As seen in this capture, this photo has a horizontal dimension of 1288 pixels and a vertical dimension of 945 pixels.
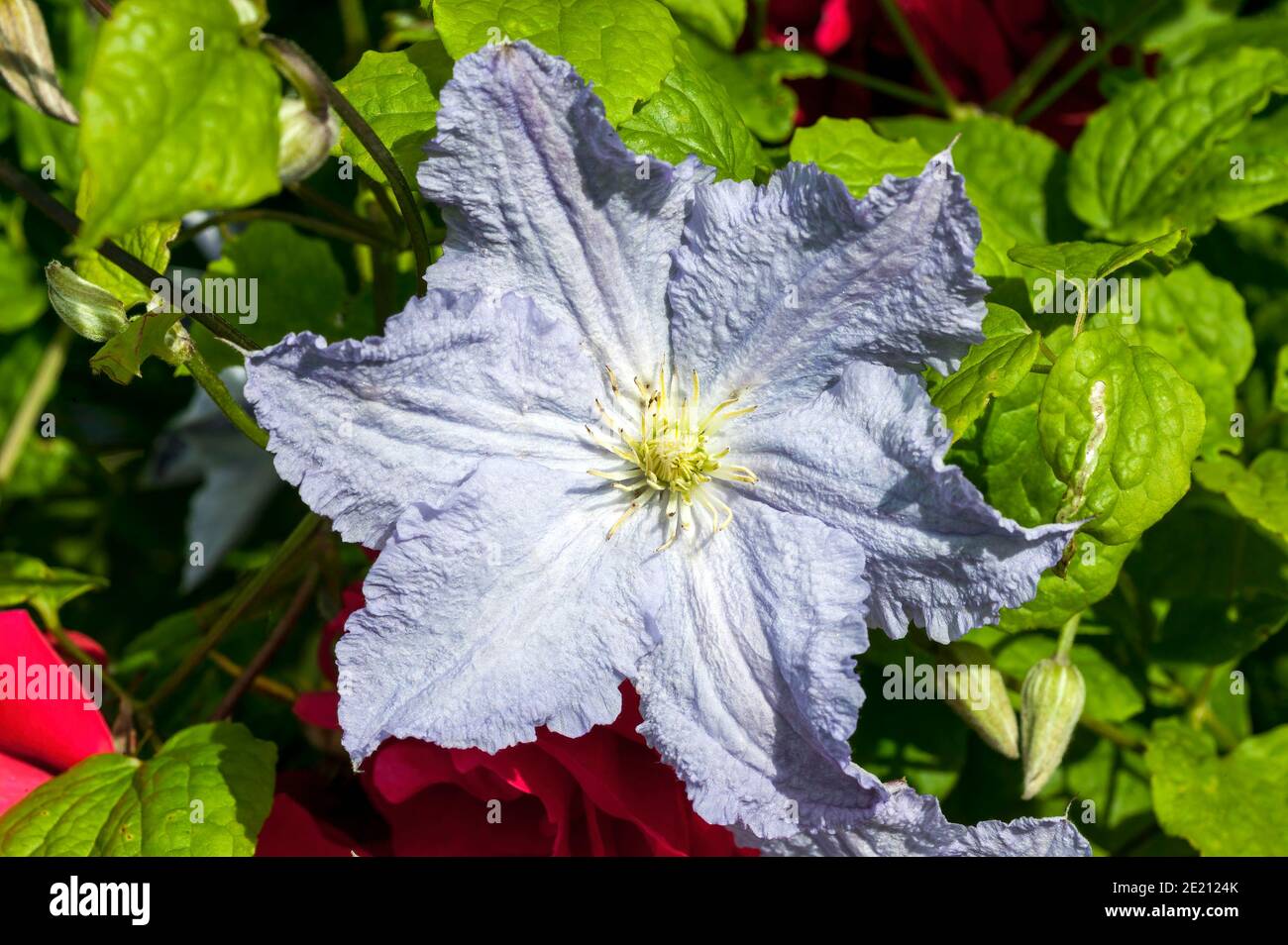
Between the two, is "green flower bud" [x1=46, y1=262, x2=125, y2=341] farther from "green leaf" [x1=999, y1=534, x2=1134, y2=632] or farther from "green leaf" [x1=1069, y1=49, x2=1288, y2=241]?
"green leaf" [x1=1069, y1=49, x2=1288, y2=241]

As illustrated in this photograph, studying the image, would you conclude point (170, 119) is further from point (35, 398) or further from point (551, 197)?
point (35, 398)

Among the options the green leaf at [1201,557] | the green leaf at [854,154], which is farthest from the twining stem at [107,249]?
the green leaf at [1201,557]

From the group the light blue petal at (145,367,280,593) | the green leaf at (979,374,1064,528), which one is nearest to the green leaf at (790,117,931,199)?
the green leaf at (979,374,1064,528)

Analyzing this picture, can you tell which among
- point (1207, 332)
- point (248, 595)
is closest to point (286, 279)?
point (248, 595)
